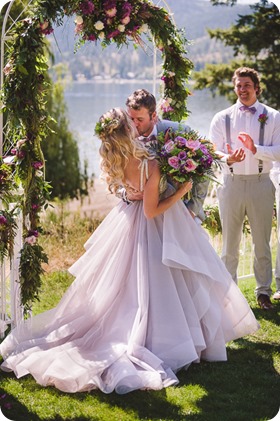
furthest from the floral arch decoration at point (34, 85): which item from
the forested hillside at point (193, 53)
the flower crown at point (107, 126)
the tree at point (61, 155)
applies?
the forested hillside at point (193, 53)

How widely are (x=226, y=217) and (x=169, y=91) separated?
117 cm

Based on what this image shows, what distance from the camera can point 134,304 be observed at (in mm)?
4488

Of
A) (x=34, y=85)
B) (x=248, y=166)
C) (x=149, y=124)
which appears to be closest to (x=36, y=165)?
(x=34, y=85)

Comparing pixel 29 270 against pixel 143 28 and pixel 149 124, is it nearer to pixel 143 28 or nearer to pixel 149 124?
pixel 149 124

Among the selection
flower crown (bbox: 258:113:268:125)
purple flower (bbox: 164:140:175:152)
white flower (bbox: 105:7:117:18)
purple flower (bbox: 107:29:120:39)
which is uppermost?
white flower (bbox: 105:7:117:18)

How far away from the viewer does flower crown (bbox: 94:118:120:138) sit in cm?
432

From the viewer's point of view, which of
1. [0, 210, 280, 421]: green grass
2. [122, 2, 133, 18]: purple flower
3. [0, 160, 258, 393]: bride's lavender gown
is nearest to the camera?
[0, 210, 280, 421]: green grass

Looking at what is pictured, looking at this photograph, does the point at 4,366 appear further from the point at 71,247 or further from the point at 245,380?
the point at 71,247

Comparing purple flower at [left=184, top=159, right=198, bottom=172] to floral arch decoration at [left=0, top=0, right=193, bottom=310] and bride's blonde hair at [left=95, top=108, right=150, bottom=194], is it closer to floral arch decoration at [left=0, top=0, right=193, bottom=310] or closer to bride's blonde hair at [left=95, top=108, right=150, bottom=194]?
bride's blonde hair at [left=95, top=108, right=150, bottom=194]

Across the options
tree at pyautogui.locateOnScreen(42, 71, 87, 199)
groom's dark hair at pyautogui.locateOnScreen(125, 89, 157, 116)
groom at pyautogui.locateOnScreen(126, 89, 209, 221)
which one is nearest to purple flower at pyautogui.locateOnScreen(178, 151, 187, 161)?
groom at pyautogui.locateOnScreen(126, 89, 209, 221)

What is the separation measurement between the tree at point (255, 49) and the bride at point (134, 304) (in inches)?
376

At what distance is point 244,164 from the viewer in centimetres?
554

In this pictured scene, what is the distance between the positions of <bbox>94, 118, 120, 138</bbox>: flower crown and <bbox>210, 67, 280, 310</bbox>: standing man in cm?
141

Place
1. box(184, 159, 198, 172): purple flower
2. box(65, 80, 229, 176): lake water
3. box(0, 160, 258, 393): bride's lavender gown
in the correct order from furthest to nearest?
box(65, 80, 229, 176): lake water → box(184, 159, 198, 172): purple flower → box(0, 160, 258, 393): bride's lavender gown
